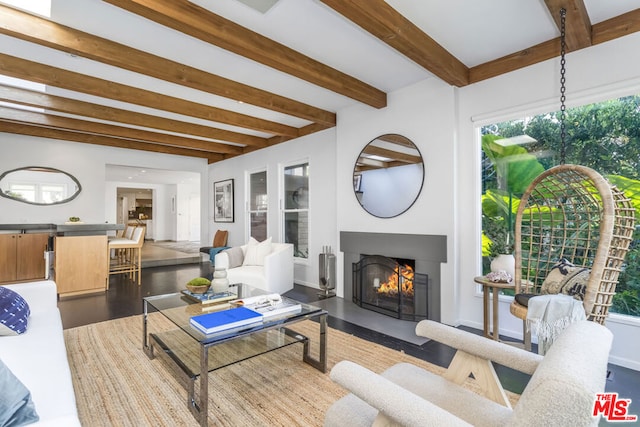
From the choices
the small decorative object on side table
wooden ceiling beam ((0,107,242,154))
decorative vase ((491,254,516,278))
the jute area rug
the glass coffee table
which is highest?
wooden ceiling beam ((0,107,242,154))

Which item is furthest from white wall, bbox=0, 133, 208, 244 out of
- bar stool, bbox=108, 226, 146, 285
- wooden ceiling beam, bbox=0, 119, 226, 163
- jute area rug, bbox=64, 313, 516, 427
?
jute area rug, bbox=64, 313, 516, 427

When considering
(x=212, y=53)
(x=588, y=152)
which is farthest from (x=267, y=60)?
(x=588, y=152)

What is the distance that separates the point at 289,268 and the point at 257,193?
2377mm

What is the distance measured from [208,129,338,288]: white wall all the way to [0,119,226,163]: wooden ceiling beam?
1558 millimetres

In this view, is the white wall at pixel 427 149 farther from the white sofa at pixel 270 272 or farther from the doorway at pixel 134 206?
the doorway at pixel 134 206

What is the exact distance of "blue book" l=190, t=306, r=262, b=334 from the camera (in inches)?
75.0

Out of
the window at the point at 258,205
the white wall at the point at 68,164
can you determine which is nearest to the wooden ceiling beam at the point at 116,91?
the window at the point at 258,205

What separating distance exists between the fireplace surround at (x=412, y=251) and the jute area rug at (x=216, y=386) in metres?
0.99

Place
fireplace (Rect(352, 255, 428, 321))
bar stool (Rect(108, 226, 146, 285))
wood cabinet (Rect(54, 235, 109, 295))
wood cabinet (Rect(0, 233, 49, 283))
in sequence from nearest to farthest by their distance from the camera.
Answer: fireplace (Rect(352, 255, 428, 321))
wood cabinet (Rect(54, 235, 109, 295))
wood cabinet (Rect(0, 233, 49, 283))
bar stool (Rect(108, 226, 146, 285))

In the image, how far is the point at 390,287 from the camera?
373cm

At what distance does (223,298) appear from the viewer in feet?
8.83

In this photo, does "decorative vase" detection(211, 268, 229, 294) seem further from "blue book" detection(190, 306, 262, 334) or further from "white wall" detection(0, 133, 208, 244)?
"white wall" detection(0, 133, 208, 244)

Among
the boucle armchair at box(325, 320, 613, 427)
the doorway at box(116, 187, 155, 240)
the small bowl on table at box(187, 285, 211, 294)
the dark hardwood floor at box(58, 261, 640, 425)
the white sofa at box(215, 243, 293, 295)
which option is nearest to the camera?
the boucle armchair at box(325, 320, 613, 427)

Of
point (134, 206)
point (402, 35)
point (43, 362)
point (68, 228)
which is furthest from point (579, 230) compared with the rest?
point (134, 206)
